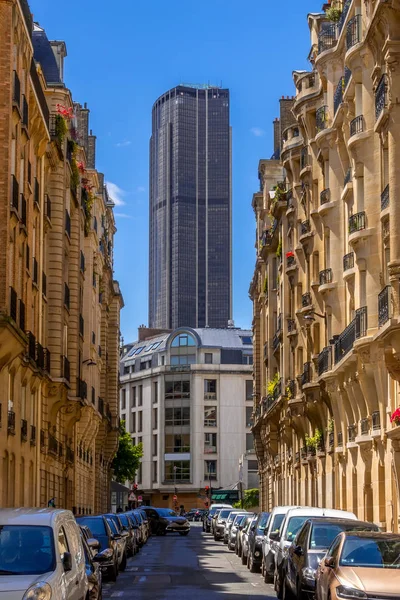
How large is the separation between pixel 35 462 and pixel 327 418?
11655 millimetres

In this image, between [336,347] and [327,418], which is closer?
[336,347]

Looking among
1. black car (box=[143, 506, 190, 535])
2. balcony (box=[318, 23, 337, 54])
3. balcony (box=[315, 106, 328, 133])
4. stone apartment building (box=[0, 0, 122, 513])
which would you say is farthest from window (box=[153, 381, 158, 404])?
balcony (box=[318, 23, 337, 54])

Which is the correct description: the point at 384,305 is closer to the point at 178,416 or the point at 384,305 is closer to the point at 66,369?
the point at 66,369

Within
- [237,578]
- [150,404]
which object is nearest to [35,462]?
[237,578]

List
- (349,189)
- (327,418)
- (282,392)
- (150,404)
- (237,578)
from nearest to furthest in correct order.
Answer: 1. (237,578)
2. (349,189)
3. (327,418)
4. (282,392)
5. (150,404)

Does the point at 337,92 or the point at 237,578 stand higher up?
the point at 337,92

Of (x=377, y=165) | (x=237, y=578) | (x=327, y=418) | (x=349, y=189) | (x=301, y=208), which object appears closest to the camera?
(x=237, y=578)

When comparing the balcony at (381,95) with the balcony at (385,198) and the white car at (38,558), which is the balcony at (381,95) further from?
the white car at (38,558)

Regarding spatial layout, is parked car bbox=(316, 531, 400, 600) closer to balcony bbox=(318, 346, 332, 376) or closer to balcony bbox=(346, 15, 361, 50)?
balcony bbox=(346, 15, 361, 50)

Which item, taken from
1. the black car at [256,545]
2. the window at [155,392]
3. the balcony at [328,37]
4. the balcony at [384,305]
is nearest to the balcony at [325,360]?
the black car at [256,545]

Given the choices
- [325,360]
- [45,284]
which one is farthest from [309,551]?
[45,284]

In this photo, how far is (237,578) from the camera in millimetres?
29703

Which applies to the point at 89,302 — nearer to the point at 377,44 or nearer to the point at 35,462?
the point at 35,462

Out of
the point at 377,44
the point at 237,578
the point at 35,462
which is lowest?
the point at 237,578
